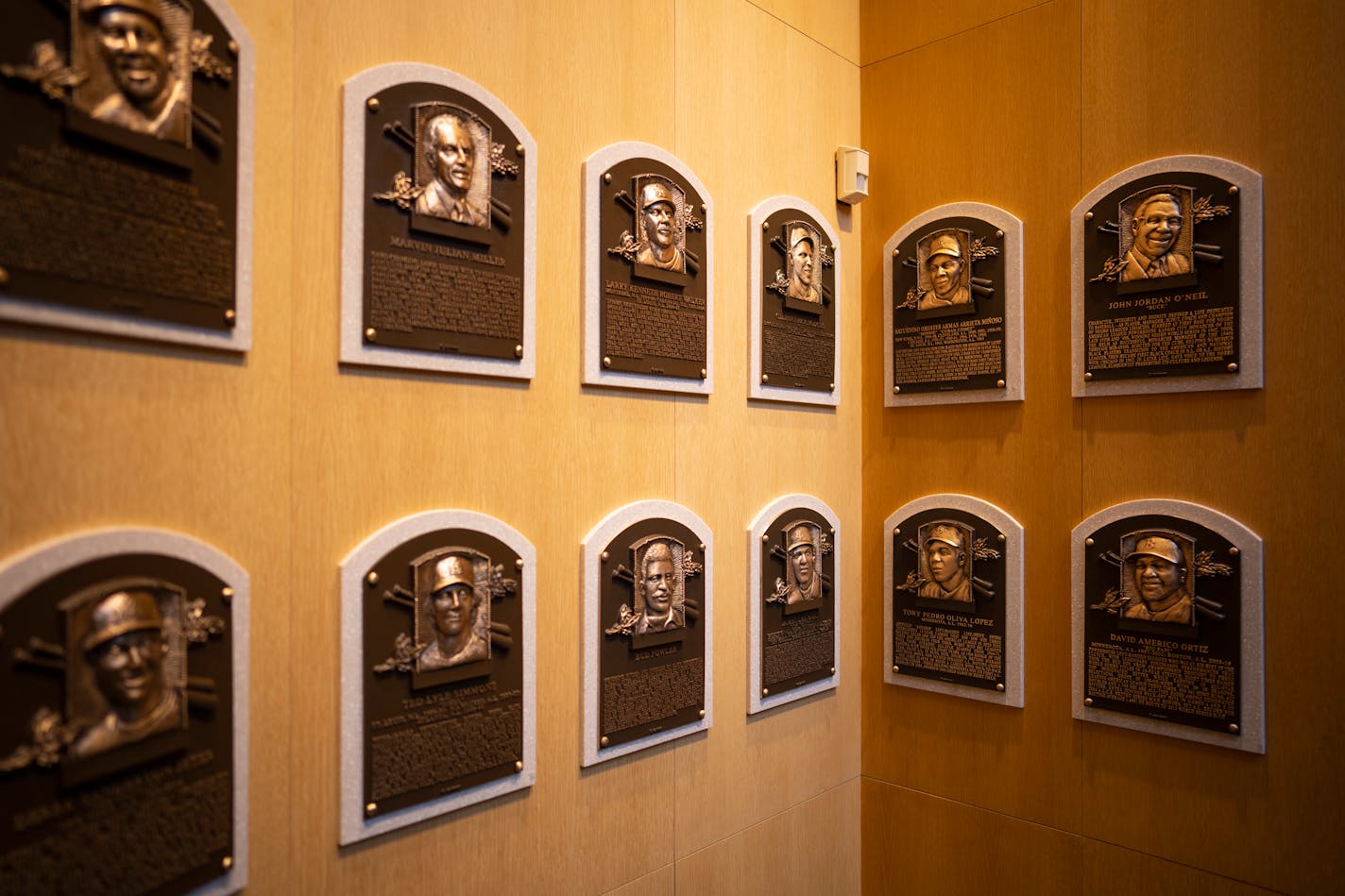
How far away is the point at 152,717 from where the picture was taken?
135 centimetres

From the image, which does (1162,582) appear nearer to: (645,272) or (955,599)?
(955,599)

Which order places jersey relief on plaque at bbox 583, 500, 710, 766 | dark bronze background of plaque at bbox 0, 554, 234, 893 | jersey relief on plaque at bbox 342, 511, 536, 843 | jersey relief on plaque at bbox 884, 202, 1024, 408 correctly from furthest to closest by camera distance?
jersey relief on plaque at bbox 884, 202, 1024, 408, jersey relief on plaque at bbox 583, 500, 710, 766, jersey relief on plaque at bbox 342, 511, 536, 843, dark bronze background of plaque at bbox 0, 554, 234, 893

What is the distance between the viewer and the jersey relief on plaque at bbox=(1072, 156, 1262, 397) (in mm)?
2227

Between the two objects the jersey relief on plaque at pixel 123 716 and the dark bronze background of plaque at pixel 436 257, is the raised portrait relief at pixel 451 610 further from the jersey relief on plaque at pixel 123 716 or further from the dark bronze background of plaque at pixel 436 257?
the dark bronze background of plaque at pixel 436 257

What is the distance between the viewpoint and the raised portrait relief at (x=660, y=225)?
2.19 m

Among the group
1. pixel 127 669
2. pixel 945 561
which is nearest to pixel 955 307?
pixel 945 561

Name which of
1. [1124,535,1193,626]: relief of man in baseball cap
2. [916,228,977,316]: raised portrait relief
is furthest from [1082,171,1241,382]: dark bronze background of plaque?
[1124,535,1193,626]: relief of man in baseball cap

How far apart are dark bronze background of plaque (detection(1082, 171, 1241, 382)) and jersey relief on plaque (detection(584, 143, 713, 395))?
3.81ft

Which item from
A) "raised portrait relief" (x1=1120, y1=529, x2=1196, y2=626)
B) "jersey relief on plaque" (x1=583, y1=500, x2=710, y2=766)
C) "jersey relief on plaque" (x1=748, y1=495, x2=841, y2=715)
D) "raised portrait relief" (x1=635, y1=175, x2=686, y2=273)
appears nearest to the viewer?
"jersey relief on plaque" (x1=583, y1=500, x2=710, y2=766)

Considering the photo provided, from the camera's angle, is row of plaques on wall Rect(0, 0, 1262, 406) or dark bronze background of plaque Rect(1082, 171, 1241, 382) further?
dark bronze background of plaque Rect(1082, 171, 1241, 382)

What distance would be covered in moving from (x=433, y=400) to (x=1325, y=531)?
7.33ft

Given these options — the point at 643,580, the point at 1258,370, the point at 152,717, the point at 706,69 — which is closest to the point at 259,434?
the point at 152,717

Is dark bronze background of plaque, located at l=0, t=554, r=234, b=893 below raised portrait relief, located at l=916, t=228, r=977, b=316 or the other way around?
below

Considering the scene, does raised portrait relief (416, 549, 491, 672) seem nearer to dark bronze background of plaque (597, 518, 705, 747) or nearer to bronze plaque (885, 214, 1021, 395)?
dark bronze background of plaque (597, 518, 705, 747)
